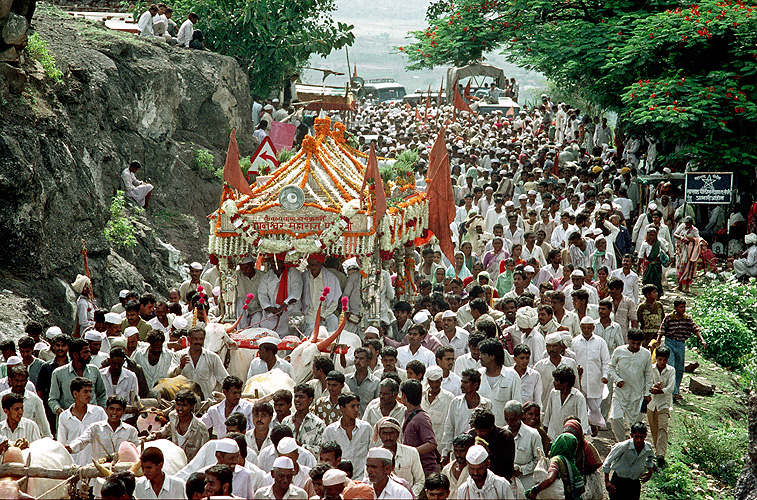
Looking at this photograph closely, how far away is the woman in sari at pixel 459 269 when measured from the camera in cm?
1464

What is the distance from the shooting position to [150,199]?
2005 centimetres

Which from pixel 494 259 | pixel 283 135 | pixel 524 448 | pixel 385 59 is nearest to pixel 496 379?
pixel 524 448

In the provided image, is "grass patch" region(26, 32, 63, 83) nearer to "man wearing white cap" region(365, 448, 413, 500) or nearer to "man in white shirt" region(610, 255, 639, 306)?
"man in white shirt" region(610, 255, 639, 306)

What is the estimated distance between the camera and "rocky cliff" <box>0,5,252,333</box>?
1365 centimetres

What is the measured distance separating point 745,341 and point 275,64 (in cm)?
1629

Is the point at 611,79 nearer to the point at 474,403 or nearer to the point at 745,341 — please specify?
the point at 745,341

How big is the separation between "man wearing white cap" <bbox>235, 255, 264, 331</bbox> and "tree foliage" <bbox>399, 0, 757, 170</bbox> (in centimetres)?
1044

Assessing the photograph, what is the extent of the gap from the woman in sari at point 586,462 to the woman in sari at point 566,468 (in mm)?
121

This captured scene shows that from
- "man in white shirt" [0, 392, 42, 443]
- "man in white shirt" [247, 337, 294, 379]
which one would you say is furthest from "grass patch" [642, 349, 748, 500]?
"man in white shirt" [0, 392, 42, 443]

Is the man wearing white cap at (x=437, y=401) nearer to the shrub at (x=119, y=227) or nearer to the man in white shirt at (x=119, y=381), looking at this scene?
the man in white shirt at (x=119, y=381)

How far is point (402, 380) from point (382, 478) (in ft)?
9.86

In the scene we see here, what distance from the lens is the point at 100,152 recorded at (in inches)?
679

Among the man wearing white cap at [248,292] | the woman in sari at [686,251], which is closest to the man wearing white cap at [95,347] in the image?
the man wearing white cap at [248,292]

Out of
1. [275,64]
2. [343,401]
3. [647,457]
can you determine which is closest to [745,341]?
[647,457]
